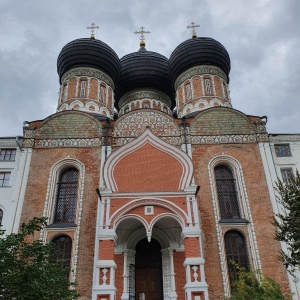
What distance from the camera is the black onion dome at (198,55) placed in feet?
61.1

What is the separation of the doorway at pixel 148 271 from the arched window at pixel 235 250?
7.81 feet

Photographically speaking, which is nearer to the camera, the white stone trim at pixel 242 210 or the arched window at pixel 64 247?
the white stone trim at pixel 242 210

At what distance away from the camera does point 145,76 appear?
21.2m

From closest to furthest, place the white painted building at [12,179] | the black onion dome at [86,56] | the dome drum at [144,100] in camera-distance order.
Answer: the white painted building at [12,179] < the black onion dome at [86,56] < the dome drum at [144,100]

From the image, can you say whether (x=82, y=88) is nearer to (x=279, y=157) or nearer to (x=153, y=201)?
(x=153, y=201)

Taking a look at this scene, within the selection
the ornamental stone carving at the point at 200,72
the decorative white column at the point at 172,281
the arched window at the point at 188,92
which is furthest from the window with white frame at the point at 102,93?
the decorative white column at the point at 172,281

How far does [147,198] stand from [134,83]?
1156 centimetres

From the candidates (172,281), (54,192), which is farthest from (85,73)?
A: (172,281)

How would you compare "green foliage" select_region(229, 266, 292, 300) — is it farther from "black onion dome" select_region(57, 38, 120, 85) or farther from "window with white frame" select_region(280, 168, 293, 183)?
"black onion dome" select_region(57, 38, 120, 85)

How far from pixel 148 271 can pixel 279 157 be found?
675cm

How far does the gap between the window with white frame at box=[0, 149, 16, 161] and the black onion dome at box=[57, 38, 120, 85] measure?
20.6 feet

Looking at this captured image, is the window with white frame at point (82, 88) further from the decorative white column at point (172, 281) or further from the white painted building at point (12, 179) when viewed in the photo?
the decorative white column at point (172, 281)

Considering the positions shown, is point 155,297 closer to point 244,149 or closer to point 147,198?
point 147,198

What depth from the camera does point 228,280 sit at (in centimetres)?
1157
